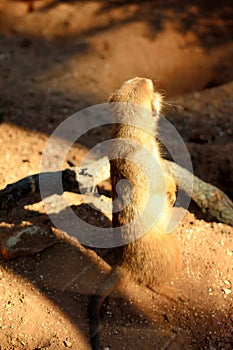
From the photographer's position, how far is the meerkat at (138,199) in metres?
2.90

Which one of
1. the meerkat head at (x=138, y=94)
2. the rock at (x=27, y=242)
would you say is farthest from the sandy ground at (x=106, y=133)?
the meerkat head at (x=138, y=94)

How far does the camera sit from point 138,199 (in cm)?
290

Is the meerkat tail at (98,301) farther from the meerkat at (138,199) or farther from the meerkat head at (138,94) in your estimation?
the meerkat head at (138,94)

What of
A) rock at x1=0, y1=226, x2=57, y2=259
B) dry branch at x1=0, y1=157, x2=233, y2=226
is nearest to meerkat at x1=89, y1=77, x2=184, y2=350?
rock at x1=0, y1=226, x2=57, y2=259

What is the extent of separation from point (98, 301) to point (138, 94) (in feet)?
4.17

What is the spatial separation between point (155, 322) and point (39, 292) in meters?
0.75

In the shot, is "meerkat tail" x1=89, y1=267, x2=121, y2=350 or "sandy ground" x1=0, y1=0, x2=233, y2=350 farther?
"sandy ground" x1=0, y1=0, x2=233, y2=350

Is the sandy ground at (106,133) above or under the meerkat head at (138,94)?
under

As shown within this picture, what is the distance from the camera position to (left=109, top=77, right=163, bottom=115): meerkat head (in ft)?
9.56

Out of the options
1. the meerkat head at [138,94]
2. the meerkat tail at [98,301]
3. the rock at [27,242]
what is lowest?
the meerkat tail at [98,301]

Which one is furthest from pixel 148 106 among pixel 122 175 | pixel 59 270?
pixel 59 270

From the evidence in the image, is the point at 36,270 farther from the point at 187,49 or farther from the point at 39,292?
the point at 187,49

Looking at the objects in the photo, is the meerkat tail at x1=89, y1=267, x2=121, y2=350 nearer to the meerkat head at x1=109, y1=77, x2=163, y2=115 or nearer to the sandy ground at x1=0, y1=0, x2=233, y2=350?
the sandy ground at x1=0, y1=0, x2=233, y2=350

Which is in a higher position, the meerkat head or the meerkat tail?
the meerkat head
